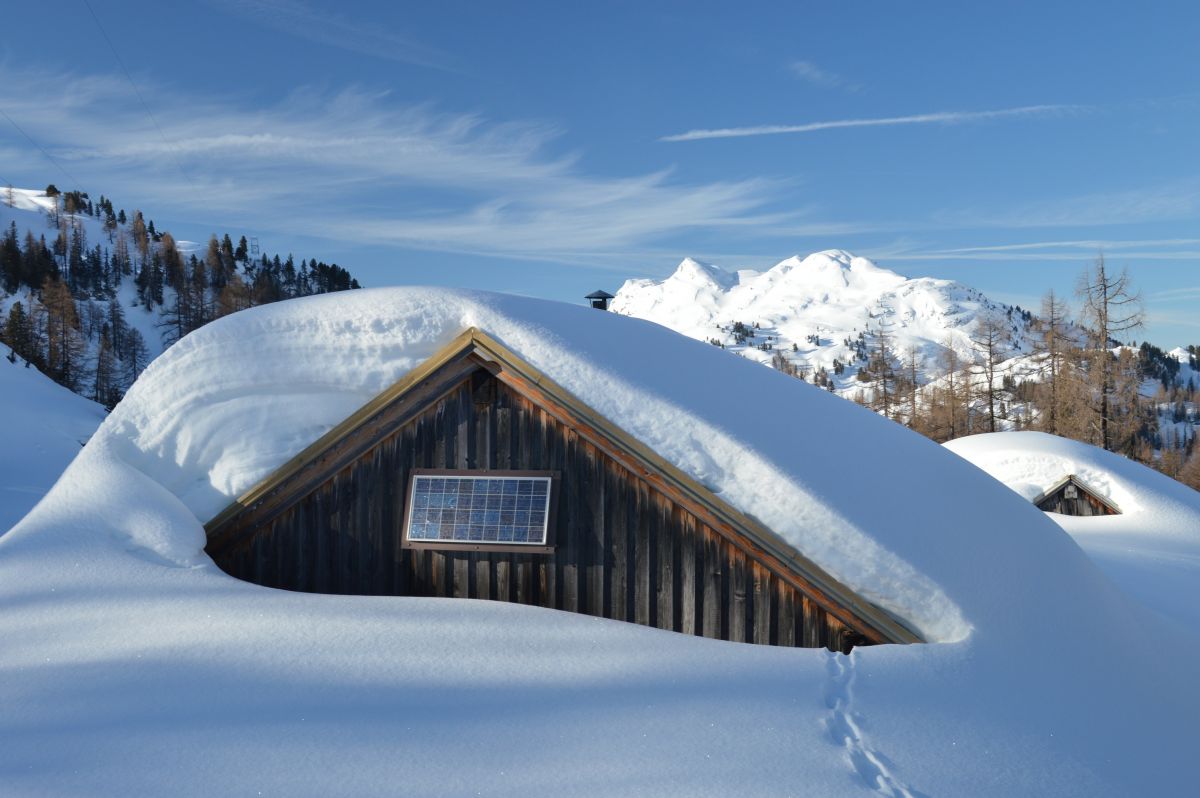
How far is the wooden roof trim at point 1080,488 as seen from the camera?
64.3 ft

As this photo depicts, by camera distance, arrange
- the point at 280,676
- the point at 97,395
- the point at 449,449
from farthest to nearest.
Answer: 1. the point at 97,395
2. the point at 449,449
3. the point at 280,676

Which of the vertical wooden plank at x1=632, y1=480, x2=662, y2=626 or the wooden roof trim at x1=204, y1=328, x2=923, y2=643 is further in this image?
the vertical wooden plank at x1=632, y1=480, x2=662, y2=626

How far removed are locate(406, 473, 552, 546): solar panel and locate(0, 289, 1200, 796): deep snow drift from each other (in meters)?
0.70

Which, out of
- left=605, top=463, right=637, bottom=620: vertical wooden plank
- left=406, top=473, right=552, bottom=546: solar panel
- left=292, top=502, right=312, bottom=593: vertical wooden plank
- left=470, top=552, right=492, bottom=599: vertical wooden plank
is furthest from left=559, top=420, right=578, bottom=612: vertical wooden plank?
left=292, top=502, right=312, bottom=593: vertical wooden plank

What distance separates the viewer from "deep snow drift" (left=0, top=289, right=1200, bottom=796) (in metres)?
4.49

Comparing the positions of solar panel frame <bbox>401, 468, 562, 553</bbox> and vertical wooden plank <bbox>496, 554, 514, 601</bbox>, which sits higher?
solar panel frame <bbox>401, 468, 562, 553</bbox>

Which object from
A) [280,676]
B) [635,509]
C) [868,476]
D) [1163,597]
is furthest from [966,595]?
[1163,597]

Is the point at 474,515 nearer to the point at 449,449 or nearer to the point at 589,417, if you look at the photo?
the point at 449,449

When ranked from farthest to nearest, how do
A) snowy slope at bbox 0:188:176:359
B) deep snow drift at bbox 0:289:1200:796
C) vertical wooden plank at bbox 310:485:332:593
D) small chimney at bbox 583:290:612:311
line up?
snowy slope at bbox 0:188:176:359, small chimney at bbox 583:290:612:311, vertical wooden plank at bbox 310:485:332:593, deep snow drift at bbox 0:289:1200:796

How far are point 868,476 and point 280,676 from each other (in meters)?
5.09

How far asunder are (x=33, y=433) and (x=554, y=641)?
3988 centimetres

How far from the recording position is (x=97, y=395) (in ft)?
276

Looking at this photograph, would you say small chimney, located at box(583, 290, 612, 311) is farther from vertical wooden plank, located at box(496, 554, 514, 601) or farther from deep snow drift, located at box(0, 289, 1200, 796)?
vertical wooden plank, located at box(496, 554, 514, 601)

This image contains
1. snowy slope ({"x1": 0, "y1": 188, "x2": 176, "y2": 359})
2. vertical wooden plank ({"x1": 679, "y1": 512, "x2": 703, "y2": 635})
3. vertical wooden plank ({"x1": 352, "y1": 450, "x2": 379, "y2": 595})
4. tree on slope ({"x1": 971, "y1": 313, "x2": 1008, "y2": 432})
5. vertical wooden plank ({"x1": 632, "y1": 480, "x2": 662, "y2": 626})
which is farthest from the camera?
snowy slope ({"x1": 0, "y1": 188, "x2": 176, "y2": 359})
